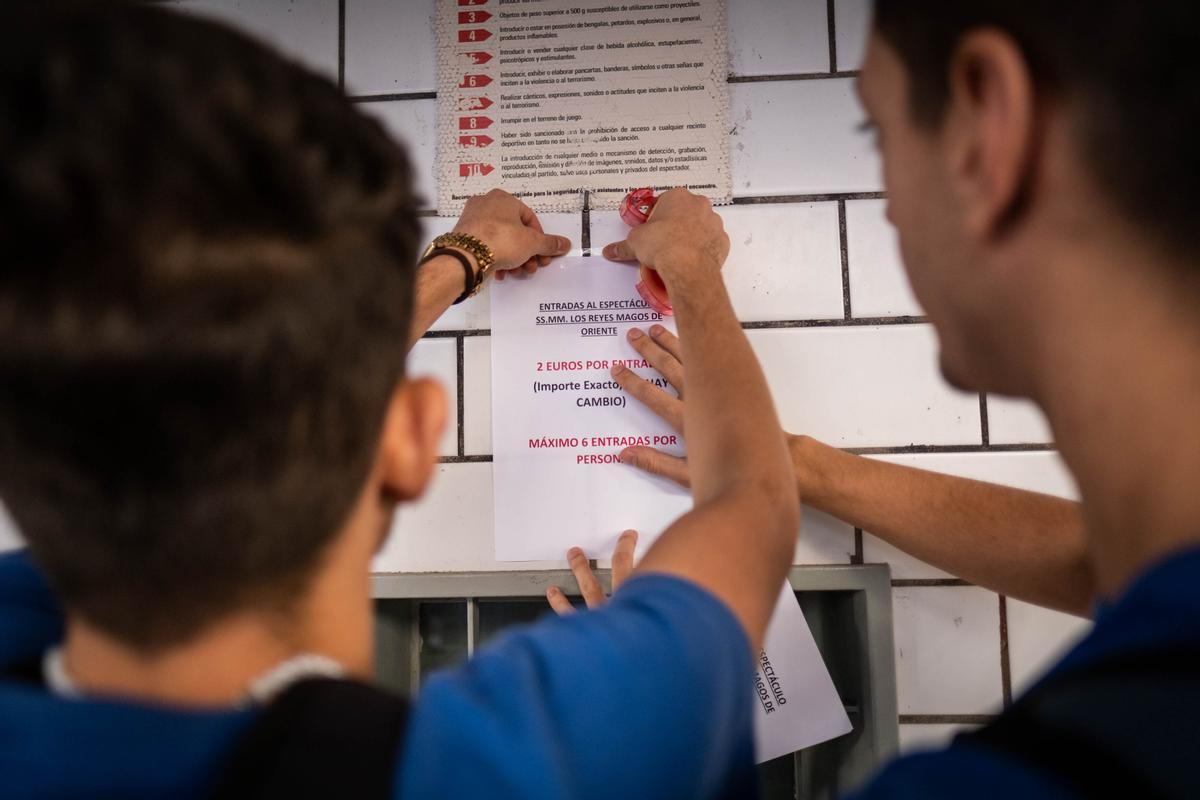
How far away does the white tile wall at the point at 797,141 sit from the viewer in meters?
1.18

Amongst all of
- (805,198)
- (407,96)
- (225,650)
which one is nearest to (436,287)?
(407,96)

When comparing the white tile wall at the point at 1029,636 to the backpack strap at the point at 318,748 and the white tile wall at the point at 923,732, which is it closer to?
the white tile wall at the point at 923,732

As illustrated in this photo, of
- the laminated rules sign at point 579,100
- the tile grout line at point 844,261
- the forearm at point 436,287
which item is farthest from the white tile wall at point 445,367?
the tile grout line at point 844,261

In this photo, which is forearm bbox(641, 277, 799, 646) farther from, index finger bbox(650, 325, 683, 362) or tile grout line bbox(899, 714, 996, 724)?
tile grout line bbox(899, 714, 996, 724)

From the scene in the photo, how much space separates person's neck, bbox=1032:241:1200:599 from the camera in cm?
42

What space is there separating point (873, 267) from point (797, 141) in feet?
0.76

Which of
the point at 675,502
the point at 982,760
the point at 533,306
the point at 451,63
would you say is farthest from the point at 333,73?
the point at 982,760

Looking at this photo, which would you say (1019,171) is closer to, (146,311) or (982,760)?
(982,760)

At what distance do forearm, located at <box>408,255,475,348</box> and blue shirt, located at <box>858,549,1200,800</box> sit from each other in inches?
32.9

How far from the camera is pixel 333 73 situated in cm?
125

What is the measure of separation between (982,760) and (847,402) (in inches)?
32.7

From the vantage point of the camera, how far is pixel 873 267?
1.17m

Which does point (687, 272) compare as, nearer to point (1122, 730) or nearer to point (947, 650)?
point (947, 650)

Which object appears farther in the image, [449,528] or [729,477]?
[449,528]
